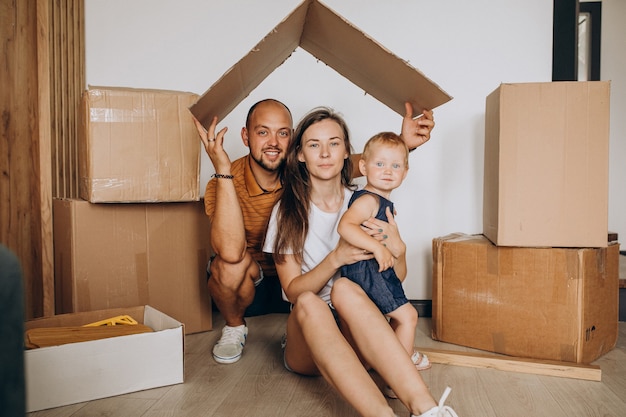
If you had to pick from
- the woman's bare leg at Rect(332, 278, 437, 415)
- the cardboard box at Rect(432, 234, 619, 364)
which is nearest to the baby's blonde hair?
the woman's bare leg at Rect(332, 278, 437, 415)

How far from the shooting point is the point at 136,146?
5.61 feet

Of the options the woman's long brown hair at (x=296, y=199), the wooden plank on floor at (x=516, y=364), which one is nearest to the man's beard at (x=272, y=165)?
the woman's long brown hair at (x=296, y=199)

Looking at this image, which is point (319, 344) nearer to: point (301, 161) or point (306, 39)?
point (301, 161)

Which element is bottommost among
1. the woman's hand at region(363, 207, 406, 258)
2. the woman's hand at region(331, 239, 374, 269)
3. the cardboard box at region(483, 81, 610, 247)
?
the woman's hand at region(331, 239, 374, 269)

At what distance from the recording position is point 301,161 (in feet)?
5.26

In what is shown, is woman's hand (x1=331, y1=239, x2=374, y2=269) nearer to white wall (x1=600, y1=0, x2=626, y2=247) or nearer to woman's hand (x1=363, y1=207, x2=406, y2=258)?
woman's hand (x1=363, y1=207, x2=406, y2=258)

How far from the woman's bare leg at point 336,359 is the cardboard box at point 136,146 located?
2.27ft

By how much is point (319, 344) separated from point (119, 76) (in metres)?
1.73

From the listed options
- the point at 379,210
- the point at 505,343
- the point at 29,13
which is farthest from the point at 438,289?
the point at 29,13

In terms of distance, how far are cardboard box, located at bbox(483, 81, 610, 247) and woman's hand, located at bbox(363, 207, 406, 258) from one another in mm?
443

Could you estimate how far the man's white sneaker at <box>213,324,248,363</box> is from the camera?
166cm

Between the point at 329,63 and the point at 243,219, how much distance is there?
1.91 feet

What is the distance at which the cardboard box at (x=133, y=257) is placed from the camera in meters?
1.75

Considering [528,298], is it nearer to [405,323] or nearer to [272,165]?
[405,323]
